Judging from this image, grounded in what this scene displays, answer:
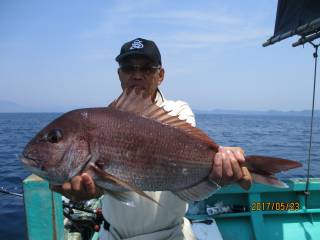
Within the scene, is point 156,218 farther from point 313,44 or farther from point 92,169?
point 313,44

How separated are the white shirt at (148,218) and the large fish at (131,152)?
2.07 ft

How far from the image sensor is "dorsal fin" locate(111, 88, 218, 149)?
2.92m

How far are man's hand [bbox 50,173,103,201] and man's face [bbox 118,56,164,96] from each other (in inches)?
51.8

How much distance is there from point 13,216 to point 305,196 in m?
9.11

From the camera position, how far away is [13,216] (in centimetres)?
1182

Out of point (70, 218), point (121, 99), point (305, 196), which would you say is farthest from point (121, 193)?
point (305, 196)

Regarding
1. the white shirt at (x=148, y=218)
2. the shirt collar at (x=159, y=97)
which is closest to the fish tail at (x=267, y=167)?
the white shirt at (x=148, y=218)

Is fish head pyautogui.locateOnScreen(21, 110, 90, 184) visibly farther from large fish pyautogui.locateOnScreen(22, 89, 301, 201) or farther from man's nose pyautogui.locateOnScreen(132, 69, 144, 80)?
man's nose pyautogui.locateOnScreen(132, 69, 144, 80)

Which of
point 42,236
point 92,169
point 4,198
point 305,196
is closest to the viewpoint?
point 92,169

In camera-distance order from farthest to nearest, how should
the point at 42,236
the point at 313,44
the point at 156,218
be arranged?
the point at 313,44 → the point at 42,236 → the point at 156,218

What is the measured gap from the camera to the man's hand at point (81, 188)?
2709 millimetres

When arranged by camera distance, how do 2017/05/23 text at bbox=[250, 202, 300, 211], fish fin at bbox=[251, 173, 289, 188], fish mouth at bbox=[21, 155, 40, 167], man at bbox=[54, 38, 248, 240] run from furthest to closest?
2017/05/23 text at bbox=[250, 202, 300, 211] < man at bbox=[54, 38, 248, 240] < fish fin at bbox=[251, 173, 289, 188] < fish mouth at bbox=[21, 155, 40, 167]

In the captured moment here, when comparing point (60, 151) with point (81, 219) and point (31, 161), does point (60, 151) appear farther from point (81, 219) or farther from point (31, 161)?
point (81, 219)

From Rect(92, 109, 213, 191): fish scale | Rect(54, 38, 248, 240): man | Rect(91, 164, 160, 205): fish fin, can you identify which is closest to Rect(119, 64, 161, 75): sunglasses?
Rect(54, 38, 248, 240): man
